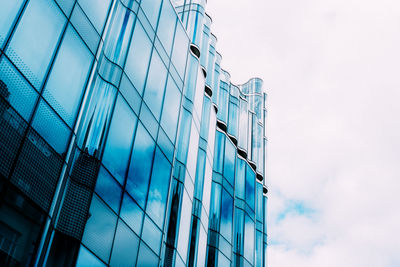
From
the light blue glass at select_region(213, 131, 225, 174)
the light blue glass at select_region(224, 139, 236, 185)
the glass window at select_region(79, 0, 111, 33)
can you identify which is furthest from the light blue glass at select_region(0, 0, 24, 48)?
the light blue glass at select_region(224, 139, 236, 185)

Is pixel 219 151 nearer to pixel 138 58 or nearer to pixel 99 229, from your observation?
pixel 138 58

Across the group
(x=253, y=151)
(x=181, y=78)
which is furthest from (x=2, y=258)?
(x=253, y=151)

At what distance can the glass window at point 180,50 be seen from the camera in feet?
71.5

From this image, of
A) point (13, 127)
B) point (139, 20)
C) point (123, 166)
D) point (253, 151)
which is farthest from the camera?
point (253, 151)

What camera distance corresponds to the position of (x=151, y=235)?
16.3m

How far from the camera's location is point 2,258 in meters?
9.21

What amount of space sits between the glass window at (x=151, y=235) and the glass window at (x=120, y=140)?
7.97 feet

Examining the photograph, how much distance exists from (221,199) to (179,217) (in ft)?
27.4

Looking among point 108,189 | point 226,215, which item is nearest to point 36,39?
point 108,189

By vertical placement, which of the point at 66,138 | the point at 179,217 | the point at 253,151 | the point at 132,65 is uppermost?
the point at 253,151

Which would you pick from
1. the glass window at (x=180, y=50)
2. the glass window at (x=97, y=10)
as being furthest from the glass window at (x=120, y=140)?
the glass window at (x=180, y=50)

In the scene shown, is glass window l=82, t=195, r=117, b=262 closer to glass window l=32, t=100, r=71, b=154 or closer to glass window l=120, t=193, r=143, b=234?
glass window l=120, t=193, r=143, b=234

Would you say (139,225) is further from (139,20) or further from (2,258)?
(139,20)

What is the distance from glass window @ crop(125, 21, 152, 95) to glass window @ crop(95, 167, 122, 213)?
14.2 feet
